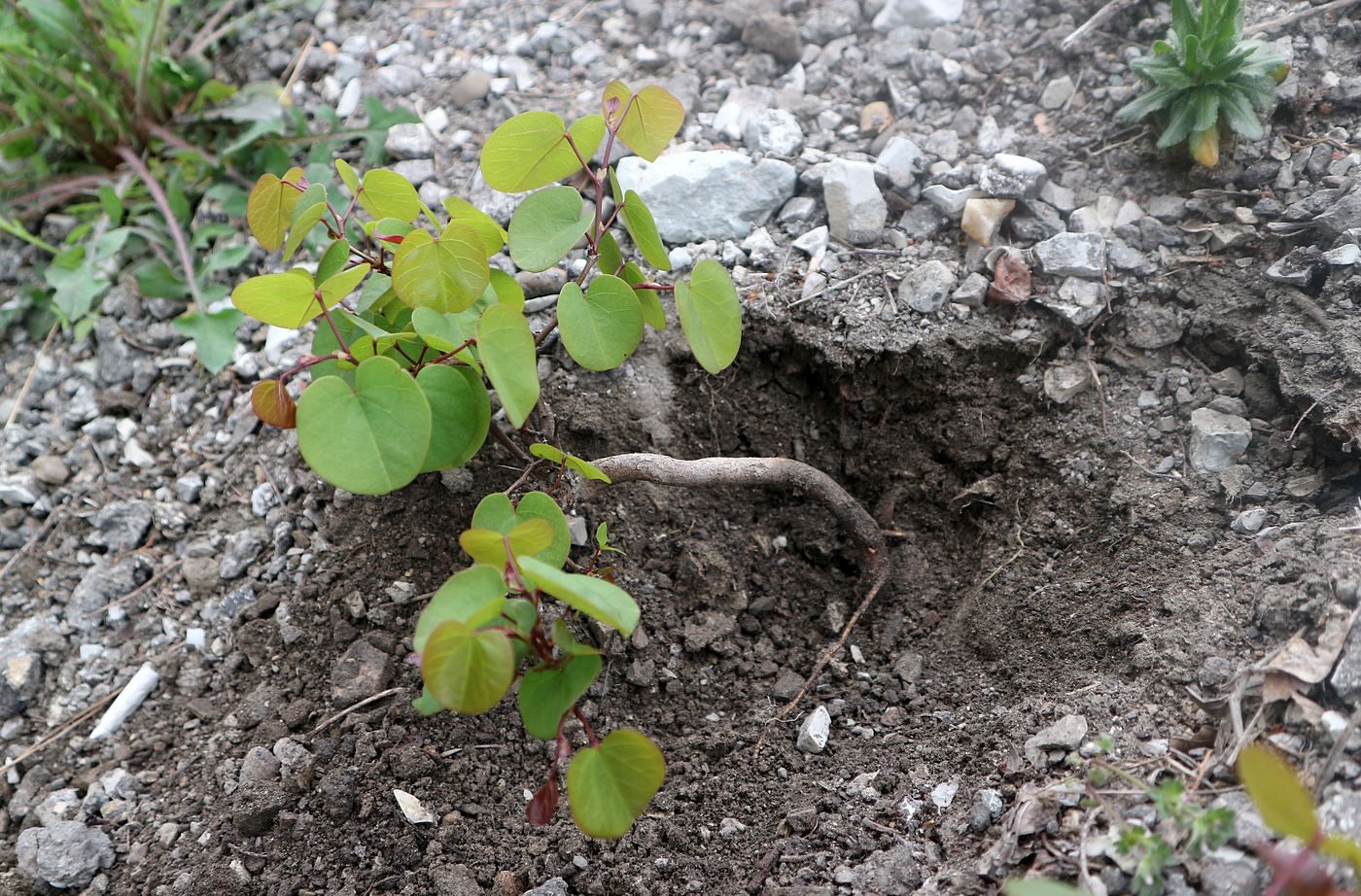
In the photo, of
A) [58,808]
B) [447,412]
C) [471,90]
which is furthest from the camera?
[471,90]

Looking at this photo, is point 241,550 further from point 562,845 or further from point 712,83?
point 712,83

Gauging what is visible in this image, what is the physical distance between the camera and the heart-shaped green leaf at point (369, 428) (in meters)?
1.24

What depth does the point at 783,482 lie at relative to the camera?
1.88 m

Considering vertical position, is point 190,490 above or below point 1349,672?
below

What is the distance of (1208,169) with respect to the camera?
1.99 m

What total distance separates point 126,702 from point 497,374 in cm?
113

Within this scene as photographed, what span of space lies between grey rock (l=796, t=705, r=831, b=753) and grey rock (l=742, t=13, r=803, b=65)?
1621mm

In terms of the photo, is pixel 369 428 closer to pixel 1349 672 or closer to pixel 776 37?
pixel 1349 672

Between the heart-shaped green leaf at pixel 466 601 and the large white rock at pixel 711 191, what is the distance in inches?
44.7

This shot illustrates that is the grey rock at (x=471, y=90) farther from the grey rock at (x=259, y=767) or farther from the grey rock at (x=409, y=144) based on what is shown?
the grey rock at (x=259, y=767)

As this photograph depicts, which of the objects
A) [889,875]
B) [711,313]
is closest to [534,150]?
[711,313]

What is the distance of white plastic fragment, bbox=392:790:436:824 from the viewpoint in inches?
62.3

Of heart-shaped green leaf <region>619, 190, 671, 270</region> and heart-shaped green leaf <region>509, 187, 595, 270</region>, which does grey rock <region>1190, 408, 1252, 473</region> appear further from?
heart-shaped green leaf <region>509, 187, 595, 270</region>

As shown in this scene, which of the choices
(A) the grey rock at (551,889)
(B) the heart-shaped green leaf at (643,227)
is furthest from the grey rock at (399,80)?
(A) the grey rock at (551,889)
